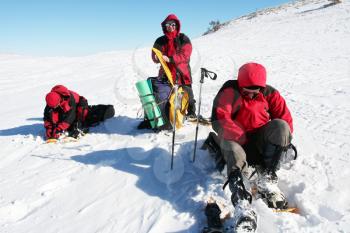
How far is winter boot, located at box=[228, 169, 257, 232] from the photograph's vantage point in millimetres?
3137

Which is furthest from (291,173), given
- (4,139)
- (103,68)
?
(103,68)

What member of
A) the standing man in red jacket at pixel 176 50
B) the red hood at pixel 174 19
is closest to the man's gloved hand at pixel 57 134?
the standing man in red jacket at pixel 176 50

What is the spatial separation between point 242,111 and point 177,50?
284 cm

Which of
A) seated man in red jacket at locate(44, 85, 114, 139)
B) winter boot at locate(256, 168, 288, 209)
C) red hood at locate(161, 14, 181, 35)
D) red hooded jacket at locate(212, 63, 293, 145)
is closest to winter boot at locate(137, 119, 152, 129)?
seated man in red jacket at locate(44, 85, 114, 139)

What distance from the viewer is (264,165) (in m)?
4.12

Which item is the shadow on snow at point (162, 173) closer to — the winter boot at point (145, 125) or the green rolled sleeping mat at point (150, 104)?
the green rolled sleeping mat at point (150, 104)

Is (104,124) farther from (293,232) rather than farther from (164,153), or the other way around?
(293,232)

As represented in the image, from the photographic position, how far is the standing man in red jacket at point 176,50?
257 inches

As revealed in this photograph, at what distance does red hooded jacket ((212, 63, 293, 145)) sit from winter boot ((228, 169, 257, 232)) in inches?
23.8

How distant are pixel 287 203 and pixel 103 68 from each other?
49.5 feet

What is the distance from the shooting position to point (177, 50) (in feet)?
21.9

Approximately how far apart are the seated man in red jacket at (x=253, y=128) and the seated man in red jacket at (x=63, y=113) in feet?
11.5

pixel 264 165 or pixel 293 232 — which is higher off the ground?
pixel 264 165

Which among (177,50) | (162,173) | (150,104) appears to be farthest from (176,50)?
(162,173)
